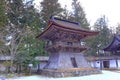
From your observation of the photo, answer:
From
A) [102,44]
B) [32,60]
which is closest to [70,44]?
[32,60]

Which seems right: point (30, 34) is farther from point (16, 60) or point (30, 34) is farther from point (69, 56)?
point (69, 56)

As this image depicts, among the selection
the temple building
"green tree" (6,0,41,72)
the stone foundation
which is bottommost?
the stone foundation

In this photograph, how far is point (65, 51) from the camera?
18484 mm

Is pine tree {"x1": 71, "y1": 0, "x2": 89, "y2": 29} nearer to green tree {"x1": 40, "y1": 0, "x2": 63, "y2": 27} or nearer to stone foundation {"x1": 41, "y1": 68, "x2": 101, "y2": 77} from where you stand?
green tree {"x1": 40, "y1": 0, "x2": 63, "y2": 27}

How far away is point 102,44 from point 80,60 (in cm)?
1973

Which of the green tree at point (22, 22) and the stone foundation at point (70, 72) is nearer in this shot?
the stone foundation at point (70, 72)

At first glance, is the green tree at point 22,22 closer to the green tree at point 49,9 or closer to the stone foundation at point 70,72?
the green tree at point 49,9

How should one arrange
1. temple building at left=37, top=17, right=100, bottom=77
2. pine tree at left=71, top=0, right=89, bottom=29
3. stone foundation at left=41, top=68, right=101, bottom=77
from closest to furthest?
stone foundation at left=41, top=68, right=101, bottom=77
temple building at left=37, top=17, right=100, bottom=77
pine tree at left=71, top=0, right=89, bottom=29

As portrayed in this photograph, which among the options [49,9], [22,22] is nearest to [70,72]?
[22,22]

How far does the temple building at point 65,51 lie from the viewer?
16656 mm

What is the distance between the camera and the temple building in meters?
16.7

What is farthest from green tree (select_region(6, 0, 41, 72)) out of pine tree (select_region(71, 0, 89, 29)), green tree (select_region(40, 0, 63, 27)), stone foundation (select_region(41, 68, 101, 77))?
pine tree (select_region(71, 0, 89, 29))

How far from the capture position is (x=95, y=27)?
41500 millimetres

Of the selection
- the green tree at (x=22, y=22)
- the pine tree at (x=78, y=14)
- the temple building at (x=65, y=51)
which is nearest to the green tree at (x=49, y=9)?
the green tree at (x=22, y=22)
